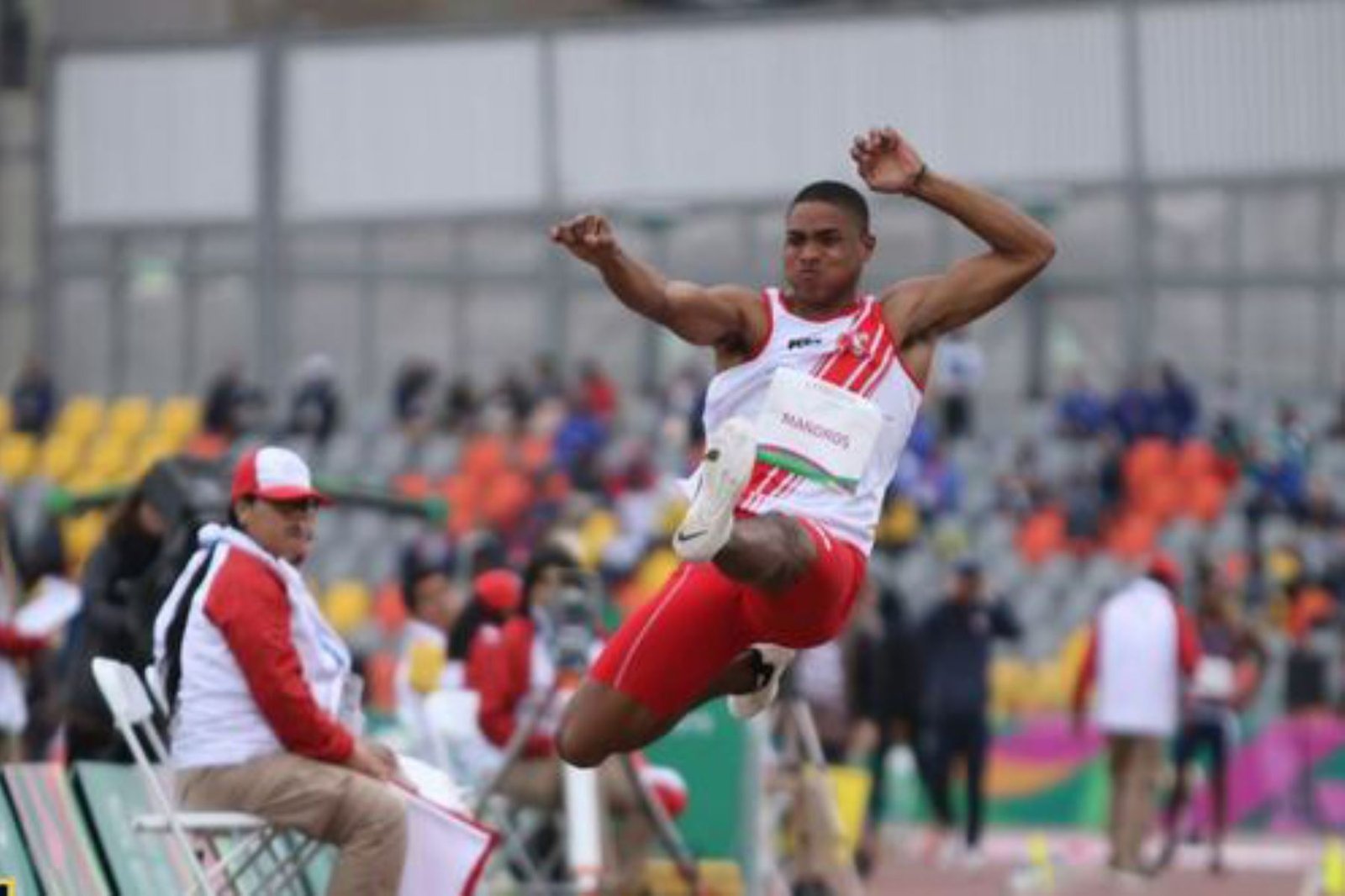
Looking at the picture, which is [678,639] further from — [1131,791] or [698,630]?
[1131,791]

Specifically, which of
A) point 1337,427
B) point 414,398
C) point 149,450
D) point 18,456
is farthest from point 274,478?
point 18,456

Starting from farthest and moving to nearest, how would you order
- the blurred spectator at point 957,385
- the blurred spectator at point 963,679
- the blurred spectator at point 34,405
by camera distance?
the blurred spectator at point 34,405 < the blurred spectator at point 957,385 < the blurred spectator at point 963,679

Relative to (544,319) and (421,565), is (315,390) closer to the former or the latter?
(544,319)

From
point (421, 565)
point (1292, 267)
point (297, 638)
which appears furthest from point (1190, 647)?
point (1292, 267)

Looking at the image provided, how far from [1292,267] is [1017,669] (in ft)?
38.8

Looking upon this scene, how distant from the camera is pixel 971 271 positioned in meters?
12.2

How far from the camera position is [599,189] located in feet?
154

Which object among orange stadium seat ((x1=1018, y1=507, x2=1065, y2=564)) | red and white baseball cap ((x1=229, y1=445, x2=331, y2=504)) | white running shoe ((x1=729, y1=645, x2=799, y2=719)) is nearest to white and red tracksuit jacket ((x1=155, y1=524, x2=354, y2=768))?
red and white baseball cap ((x1=229, y1=445, x2=331, y2=504))

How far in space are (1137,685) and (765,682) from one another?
38.9 feet

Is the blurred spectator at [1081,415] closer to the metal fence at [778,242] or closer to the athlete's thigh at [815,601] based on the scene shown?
the metal fence at [778,242]

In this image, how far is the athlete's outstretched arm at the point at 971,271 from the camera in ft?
38.6

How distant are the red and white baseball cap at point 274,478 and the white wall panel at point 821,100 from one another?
3098 centimetres

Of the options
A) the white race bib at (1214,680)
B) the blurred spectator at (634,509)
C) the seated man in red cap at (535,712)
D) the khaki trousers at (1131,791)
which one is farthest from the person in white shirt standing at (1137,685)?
the blurred spectator at (634,509)

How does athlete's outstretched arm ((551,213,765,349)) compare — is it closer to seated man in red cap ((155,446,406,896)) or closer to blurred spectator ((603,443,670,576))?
seated man in red cap ((155,446,406,896))
